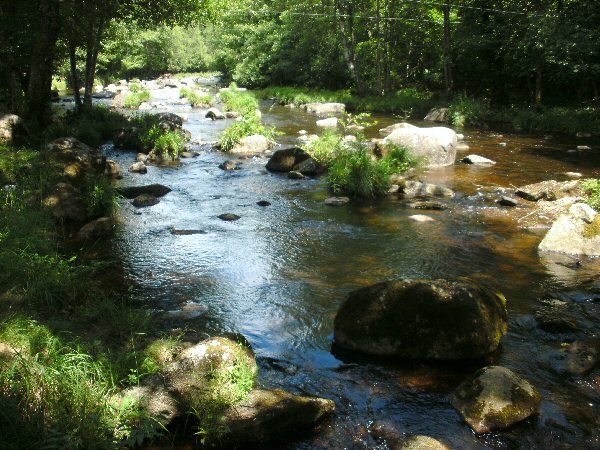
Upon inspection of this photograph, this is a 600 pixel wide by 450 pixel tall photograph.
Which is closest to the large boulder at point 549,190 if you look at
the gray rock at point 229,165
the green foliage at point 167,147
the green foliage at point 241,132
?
the gray rock at point 229,165

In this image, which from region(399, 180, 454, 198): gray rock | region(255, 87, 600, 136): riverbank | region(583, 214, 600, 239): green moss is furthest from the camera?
region(255, 87, 600, 136): riverbank

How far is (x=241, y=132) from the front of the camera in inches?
710

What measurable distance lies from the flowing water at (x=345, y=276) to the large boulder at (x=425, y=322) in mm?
149

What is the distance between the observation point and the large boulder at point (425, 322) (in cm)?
515

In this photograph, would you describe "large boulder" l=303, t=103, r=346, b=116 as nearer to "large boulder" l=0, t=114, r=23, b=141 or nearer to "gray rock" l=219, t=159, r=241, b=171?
"gray rock" l=219, t=159, r=241, b=171

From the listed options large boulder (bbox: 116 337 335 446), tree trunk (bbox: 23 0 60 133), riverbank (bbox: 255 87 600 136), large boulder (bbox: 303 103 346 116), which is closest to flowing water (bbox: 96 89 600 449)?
large boulder (bbox: 116 337 335 446)

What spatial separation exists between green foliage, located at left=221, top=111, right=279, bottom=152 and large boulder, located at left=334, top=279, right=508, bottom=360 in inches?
522

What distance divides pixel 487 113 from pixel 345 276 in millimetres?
19458

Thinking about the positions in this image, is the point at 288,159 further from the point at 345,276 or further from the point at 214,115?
the point at 214,115

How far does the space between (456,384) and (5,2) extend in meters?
18.5

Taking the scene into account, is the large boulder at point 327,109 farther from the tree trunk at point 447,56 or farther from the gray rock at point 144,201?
the gray rock at point 144,201

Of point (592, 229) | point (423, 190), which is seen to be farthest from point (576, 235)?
point (423, 190)

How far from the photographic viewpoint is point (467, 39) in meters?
26.7

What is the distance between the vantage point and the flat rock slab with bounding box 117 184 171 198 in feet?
39.1
